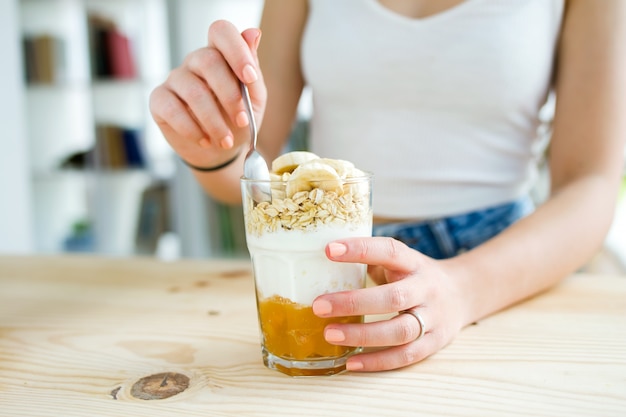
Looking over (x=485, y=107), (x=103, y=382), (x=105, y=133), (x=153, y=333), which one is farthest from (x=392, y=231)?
(x=105, y=133)

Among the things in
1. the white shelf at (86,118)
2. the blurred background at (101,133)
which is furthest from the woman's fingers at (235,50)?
the white shelf at (86,118)

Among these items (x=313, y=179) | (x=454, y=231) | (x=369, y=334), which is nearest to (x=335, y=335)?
(x=369, y=334)

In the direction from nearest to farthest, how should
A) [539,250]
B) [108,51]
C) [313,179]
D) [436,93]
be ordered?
[313,179]
[539,250]
[436,93]
[108,51]

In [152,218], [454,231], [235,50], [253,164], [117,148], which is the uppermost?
[235,50]

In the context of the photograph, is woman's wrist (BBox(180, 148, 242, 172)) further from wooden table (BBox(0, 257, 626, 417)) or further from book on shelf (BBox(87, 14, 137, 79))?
book on shelf (BBox(87, 14, 137, 79))

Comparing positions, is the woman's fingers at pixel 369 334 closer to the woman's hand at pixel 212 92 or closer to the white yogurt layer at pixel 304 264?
the white yogurt layer at pixel 304 264

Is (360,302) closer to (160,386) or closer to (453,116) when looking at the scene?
(160,386)
